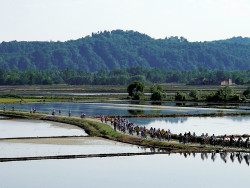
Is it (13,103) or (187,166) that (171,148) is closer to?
(187,166)

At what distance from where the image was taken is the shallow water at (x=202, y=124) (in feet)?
254

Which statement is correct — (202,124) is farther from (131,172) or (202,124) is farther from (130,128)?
(131,172)

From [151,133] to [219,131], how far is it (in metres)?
14.7

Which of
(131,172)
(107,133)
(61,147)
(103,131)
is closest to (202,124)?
(103,131)

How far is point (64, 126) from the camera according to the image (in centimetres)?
8512

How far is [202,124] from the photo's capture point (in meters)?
87.1

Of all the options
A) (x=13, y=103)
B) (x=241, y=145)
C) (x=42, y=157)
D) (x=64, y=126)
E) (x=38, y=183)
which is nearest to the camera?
(x=38, y=183)

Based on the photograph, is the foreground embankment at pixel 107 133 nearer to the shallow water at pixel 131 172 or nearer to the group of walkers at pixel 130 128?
the group of walkers at pixel 130 128

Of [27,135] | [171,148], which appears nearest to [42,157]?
[171,148]

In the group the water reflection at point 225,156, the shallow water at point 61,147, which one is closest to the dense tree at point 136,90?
the shallow water at point 61,147

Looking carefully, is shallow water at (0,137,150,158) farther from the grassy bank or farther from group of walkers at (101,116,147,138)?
group of walkers at (101,116,147,138)

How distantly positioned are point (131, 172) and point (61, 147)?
15.4m

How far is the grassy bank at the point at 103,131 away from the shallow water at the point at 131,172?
144 inches

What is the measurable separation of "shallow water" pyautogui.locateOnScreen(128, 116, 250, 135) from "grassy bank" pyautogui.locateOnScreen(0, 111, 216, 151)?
27.4 feet
